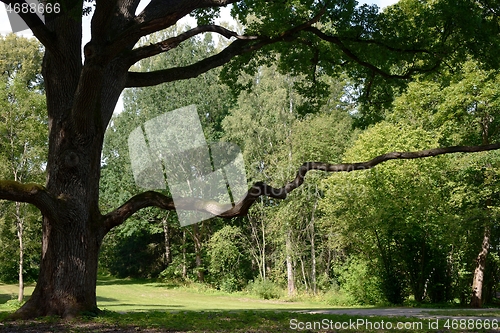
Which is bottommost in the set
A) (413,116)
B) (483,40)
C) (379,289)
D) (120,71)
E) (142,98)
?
(379,289)

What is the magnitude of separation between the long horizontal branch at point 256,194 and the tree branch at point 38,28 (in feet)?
9.60

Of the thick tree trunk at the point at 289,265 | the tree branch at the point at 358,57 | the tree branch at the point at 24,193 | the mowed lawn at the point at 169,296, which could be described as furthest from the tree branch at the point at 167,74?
the thick tree trunk at the point at 289,265

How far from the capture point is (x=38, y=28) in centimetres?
817

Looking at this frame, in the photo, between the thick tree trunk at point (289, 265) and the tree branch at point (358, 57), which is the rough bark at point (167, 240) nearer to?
the thick tree trunk at point (289, 265)

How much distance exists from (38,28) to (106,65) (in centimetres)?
117

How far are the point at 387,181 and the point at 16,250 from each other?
1636 centimetres

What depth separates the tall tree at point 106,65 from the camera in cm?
823

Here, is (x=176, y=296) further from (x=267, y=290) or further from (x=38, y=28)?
(x=38, y=28)

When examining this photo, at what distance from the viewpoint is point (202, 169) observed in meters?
31.9

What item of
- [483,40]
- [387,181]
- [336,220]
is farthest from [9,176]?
[483,40]

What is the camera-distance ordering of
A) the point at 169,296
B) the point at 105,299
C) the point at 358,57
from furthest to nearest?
the point at 169,296
the point at 105,299
the point at 358,57

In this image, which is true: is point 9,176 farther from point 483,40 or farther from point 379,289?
point 483,40

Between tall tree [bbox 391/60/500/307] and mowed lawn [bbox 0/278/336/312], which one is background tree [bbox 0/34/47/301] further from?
tall tree [bbox 391/60/500/307]

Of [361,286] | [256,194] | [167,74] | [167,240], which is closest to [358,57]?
[167,74]
